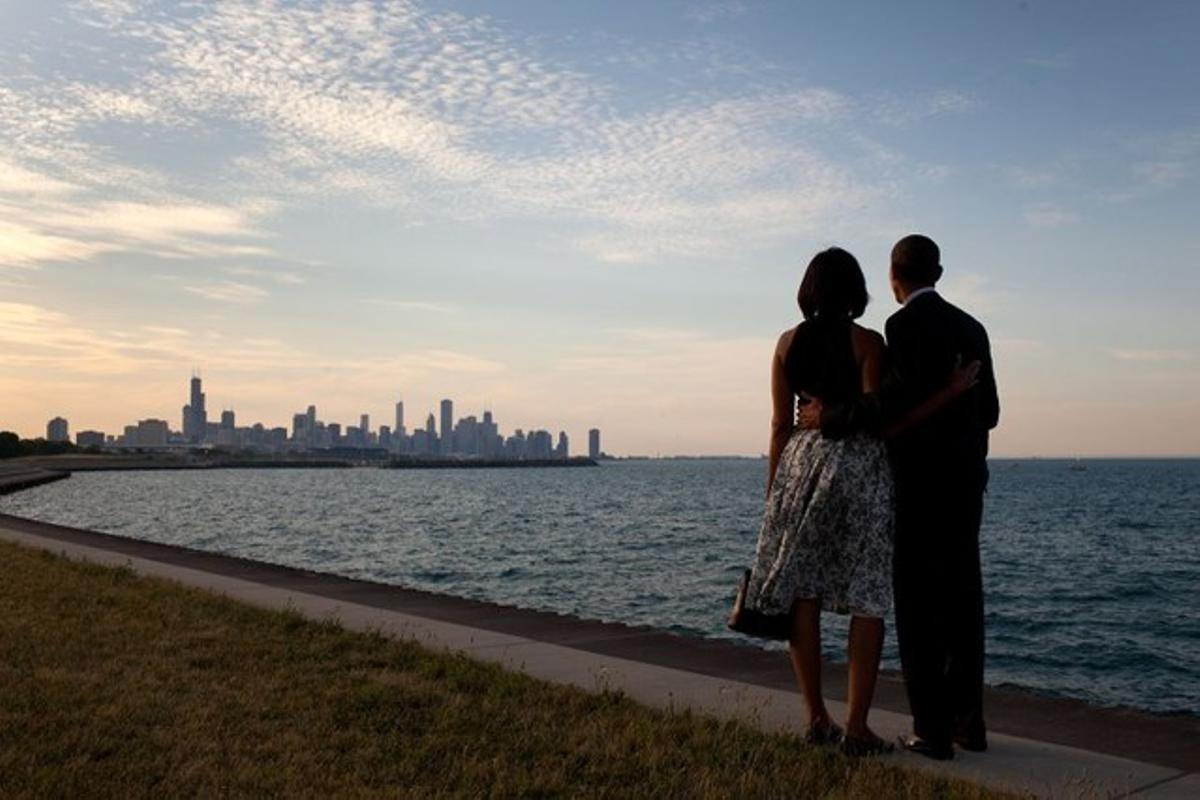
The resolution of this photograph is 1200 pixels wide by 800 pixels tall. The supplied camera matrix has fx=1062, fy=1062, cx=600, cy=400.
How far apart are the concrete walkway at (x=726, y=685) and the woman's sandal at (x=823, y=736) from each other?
0.30 metres

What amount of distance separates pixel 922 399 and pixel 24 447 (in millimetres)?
177995

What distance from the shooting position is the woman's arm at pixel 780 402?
4.91m

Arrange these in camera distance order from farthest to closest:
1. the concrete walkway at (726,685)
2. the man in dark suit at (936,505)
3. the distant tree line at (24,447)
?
the distant tree line at (24,447) < the man in dark suit at (936,505) < the concrete walkway at (726,685)

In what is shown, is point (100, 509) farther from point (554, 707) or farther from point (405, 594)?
point (554, 707)

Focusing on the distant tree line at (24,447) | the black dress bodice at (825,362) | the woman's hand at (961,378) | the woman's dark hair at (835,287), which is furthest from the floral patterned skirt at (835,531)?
the distant tree line at (24,447)

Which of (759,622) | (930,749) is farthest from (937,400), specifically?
(930,749)

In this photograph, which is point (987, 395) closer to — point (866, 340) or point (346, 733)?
point (866, 340)

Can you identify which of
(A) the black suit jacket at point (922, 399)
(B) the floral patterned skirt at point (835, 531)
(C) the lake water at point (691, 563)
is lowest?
(C) the lake water at point (691, 563)

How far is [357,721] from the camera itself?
5504 mm

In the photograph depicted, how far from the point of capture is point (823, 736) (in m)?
4.98

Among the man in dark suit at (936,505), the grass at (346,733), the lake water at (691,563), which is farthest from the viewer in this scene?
the lake water at (691,563)

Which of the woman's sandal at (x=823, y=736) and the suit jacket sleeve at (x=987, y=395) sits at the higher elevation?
the suit jacket sleeve at (x=987, y=395)

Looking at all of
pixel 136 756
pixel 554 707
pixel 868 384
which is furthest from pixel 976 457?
pixel 136 756

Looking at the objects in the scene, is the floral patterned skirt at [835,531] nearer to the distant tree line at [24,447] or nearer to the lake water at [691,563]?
the lake water at [691,563]
